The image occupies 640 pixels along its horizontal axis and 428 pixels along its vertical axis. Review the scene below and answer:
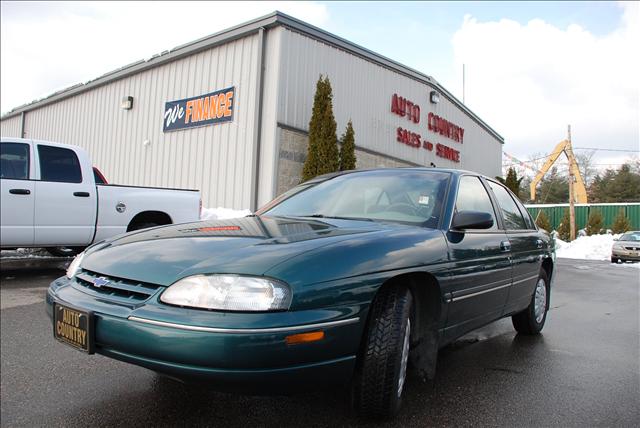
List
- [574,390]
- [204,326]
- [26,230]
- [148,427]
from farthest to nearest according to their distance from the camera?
[26,230]
[574,390]
[148,427]
[204,326]

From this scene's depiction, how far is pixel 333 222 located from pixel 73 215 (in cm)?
501

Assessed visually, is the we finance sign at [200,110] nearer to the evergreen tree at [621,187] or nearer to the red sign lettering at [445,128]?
the red sign lettering at [445,128]

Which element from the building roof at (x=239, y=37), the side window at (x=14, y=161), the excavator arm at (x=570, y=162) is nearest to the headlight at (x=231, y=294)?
the side window at (x=14, y=161)

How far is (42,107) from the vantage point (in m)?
21.5

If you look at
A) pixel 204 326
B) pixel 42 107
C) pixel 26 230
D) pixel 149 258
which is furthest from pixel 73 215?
pixel 42 107

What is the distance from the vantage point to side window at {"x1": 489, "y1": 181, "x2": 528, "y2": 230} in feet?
13.3

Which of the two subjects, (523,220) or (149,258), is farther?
(523,220)

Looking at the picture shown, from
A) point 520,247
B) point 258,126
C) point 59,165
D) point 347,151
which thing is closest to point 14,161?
point 59,165

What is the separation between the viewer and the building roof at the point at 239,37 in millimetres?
12262

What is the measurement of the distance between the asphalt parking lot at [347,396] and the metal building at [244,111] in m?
8.57

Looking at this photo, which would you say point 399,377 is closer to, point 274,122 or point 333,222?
point 333,222

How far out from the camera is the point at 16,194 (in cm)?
607

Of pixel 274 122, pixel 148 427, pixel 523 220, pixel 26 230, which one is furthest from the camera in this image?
pixel 274 122

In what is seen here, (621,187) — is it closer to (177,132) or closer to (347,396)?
(177,132)
